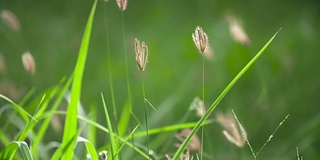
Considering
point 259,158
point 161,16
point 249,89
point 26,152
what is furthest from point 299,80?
point 26,152

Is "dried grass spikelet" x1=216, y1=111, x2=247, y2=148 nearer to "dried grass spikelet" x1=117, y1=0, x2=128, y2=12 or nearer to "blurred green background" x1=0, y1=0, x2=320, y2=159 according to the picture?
"dried grass spikelet" x1=117, y1=0, x2=128, y2=12

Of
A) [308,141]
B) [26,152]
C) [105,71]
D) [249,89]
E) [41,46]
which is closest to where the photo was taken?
[26,152]

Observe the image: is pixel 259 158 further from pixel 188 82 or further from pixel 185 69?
pixel 185 69

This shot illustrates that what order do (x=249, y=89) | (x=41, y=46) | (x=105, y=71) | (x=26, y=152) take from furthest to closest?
(x=41, y=46) → (x=105, y=71) → (x=249, y=89) → (x=26, y=152)

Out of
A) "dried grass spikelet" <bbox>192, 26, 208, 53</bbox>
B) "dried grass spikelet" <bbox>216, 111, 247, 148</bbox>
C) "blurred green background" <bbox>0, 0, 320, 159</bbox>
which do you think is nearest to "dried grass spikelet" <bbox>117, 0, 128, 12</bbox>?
"dried grass spikelet" <bbox>192, 26, 208, 53</bbox>

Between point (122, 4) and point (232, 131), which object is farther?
point (232, 131)

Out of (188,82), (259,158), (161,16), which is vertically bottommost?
(259,158)

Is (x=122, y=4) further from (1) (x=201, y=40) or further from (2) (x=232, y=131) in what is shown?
(2) (x=232, y=131)

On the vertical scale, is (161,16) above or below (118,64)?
above

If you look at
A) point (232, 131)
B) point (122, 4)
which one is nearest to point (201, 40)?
point (122, 4)
